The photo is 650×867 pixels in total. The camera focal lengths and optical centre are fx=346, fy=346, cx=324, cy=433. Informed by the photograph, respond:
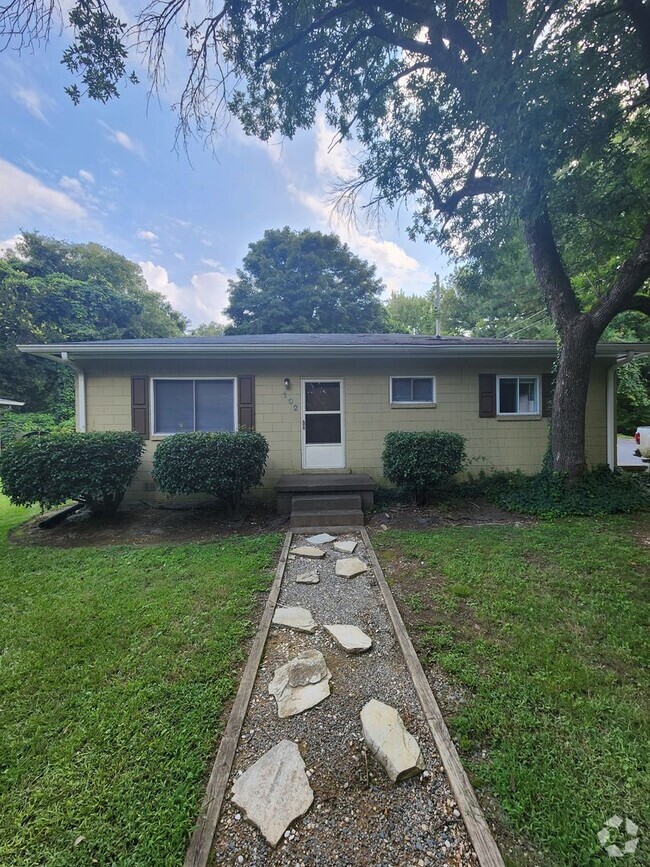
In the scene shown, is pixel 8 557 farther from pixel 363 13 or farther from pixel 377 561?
pixel 363 13

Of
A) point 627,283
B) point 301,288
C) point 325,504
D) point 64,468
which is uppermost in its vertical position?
point 301,288

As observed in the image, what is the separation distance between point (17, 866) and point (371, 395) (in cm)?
592

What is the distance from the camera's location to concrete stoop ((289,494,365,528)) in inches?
189

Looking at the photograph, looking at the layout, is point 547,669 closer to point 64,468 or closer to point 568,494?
point 568,494

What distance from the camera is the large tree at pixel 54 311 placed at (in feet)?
49.4

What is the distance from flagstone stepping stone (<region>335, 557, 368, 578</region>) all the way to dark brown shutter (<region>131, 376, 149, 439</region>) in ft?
13.9

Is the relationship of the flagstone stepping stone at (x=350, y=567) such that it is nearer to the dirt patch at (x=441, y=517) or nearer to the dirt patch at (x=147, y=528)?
the dirt patch at (x=441, y=517)

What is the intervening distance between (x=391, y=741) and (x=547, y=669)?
1098 millimetres

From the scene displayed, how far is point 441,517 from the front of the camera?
5125 mm

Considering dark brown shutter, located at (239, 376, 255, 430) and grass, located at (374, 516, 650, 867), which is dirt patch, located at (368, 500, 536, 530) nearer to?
grass, located at (374, 516, 650, 867)

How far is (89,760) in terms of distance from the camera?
151cm

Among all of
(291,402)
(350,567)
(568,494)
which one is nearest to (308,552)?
(350,567)

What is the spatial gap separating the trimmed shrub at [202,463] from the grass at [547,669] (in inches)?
90.8

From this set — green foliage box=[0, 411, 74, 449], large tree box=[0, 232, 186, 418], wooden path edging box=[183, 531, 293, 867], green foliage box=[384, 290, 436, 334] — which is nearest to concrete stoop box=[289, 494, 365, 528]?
wooden path edging box=[183, 531, 293, 867]
